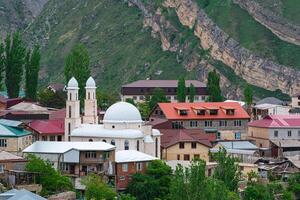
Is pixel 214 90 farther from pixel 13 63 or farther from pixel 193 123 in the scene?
pixel 13 63

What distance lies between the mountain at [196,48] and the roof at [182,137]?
65846mm

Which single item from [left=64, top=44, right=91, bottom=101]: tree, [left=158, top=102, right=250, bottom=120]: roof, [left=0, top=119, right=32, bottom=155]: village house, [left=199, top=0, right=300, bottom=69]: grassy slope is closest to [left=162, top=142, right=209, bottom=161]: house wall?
[left=158, top=102, right=250, bottom=120]: roof

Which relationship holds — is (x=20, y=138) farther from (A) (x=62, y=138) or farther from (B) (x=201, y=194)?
(B) (x=201, y=194)

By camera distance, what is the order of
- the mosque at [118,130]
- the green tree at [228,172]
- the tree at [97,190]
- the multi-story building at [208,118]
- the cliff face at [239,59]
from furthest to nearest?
1. the cliff face at [239,59]
2. the multi-story building at [208,118]
3. the mosque at [118,130]
4. the green tree at [228,172]
5. the tree at [97,190]

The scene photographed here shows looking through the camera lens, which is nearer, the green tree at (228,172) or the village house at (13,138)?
the green tree at (228,172)

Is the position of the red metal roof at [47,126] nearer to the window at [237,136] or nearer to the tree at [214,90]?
the window at [237,136]

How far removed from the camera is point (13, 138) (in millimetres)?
80375

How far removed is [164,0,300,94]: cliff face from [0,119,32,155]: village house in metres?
80.8

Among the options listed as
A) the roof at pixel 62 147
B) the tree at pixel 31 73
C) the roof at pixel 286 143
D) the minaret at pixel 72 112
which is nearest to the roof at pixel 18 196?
the roof at pixel 62 147

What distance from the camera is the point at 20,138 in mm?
80938

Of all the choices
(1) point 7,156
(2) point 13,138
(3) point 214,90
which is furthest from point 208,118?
(1) point 7,156

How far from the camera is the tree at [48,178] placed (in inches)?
2753

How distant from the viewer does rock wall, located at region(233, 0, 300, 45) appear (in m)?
166

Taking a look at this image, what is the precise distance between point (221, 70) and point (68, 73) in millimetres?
59550
